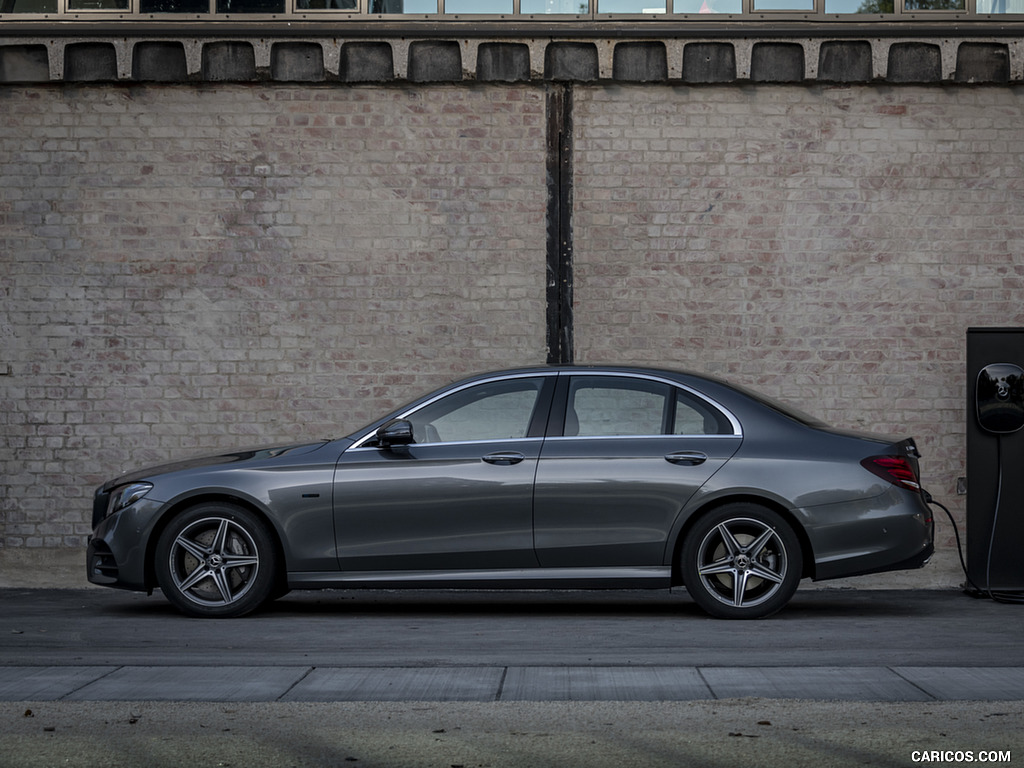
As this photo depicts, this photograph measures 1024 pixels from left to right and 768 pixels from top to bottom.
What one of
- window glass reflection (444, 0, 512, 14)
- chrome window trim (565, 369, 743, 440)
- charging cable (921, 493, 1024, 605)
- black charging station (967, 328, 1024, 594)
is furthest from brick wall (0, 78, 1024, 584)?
chrome window trim (565, 369, 743, 440)

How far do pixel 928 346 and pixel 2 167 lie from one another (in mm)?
A: 8106

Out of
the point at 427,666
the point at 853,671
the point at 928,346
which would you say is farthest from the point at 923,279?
the point at 427,666

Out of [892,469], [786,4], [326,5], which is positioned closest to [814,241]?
[786,4]

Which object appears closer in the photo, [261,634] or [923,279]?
[261,634]

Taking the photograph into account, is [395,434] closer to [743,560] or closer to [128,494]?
[128,494]

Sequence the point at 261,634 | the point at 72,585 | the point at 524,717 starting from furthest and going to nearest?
the point at 72,585 → the point at 261,634 → the point at 524,717

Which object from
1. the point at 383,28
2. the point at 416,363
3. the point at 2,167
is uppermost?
the point at 383,28

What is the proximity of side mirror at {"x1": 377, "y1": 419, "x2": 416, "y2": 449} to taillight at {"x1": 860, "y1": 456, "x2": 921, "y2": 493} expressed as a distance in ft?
8.95

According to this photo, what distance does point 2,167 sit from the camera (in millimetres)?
11602

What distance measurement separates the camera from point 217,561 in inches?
323

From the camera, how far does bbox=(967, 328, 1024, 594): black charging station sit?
1041cm

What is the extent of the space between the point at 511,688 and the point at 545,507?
233cm

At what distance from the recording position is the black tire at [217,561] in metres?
8.17

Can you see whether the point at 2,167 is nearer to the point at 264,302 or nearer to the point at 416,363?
the point at 264,302
